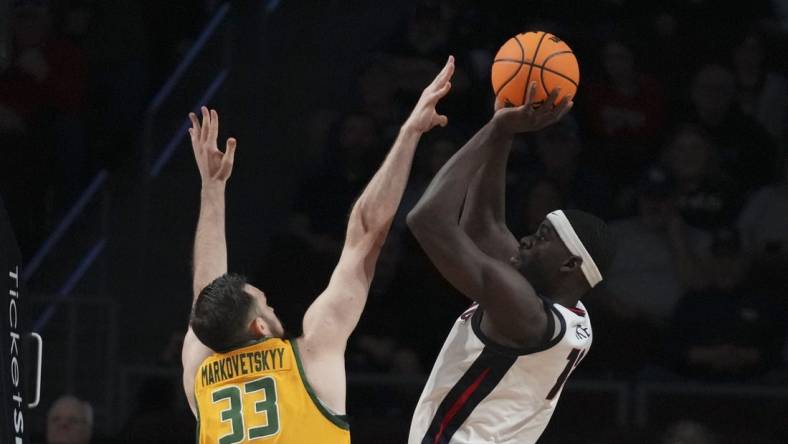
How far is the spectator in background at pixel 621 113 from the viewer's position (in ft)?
34.5

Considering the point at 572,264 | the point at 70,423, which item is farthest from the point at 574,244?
the point at 70,423

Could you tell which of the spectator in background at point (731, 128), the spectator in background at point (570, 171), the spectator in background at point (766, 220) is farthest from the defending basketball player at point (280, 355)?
the spectator in background at point (731, 128)

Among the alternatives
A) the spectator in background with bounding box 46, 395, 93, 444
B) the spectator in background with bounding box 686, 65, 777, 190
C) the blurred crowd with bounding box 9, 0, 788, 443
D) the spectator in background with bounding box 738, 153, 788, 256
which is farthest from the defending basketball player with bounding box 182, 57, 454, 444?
the spectator in background with bounding box 686, 65, 777, 190

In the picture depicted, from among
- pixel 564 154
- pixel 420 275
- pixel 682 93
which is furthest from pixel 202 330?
pixel 682 93

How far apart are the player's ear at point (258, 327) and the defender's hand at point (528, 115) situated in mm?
1106

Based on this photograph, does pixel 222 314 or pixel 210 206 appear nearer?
pixel 222 314

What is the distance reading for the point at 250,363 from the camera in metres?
5.29

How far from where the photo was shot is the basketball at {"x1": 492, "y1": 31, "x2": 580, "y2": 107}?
18.1 feet

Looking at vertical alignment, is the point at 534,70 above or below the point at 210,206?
above

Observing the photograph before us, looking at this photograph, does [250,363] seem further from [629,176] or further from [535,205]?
[629,176]

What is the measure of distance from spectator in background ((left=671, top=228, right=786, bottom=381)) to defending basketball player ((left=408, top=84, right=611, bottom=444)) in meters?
3.86

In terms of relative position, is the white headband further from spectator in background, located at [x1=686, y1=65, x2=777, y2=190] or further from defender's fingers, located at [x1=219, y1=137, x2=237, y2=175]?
spectator in background, located at [x1=686, y1=65, x2=777, y2=190]

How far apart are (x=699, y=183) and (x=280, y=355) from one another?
5409 millimetres

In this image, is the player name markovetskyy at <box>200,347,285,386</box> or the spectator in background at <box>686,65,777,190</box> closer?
the player name markovetskyy at <box>200,347,285,386</box>
